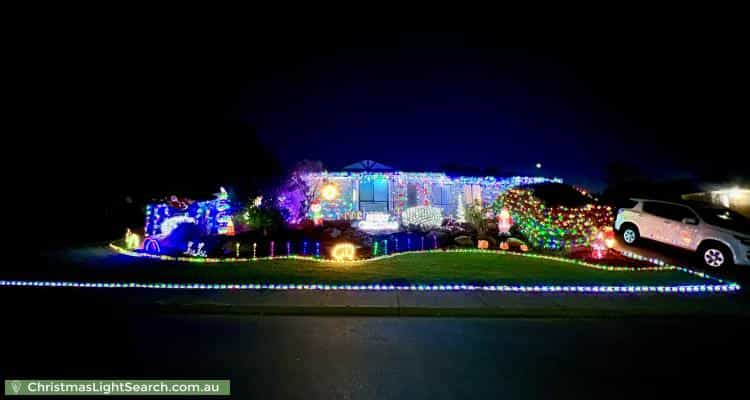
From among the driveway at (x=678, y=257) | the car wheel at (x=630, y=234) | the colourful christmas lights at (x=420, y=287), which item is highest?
the car wheel at (x=630, y=234)

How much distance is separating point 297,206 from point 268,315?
1038 cm

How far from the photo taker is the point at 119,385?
11.4 ft

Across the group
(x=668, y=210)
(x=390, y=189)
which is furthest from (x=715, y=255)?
(x=390, y=189)

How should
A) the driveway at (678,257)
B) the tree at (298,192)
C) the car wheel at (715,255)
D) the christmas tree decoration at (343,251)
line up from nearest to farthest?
1. the driveway at (678,257)
2. the car wheel at (715,255)
3. the christmas tree decoration at (343,251)
4. the tree at (298,192)

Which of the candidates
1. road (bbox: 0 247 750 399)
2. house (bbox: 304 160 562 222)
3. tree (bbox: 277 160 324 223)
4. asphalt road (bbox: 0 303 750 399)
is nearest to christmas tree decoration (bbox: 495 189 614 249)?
road (bbox: 0 247 750 399)

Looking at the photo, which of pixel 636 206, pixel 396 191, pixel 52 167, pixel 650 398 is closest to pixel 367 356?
pixel 650 398

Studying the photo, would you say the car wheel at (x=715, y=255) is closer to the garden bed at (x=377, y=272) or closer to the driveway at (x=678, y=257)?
the driveway at (x=678, y=257)

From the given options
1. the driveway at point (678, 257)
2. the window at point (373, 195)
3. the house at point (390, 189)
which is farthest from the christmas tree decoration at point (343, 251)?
the window at point (373, 195)

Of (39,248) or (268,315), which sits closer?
(268,315)

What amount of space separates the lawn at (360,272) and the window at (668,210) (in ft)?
9.93

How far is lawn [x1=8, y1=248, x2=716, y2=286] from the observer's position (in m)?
7.65

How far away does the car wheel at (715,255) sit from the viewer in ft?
31.2

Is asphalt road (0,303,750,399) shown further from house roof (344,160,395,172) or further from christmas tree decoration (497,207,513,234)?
house roof (344,160,395,172)

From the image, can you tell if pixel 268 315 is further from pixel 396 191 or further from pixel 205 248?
pixel 396 191
